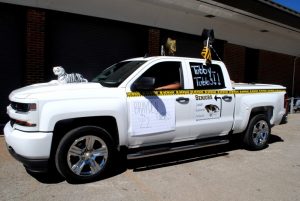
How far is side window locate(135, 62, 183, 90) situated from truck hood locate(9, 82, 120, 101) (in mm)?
904

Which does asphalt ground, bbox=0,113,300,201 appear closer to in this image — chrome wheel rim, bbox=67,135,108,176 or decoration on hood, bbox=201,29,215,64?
chrome wheel rim, bbox=67,135,108,176

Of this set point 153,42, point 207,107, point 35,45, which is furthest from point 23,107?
point 153,42

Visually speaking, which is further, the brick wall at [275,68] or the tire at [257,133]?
the brick wall at [275,68]

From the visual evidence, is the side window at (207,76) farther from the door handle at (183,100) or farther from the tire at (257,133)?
the tire at (257,133)

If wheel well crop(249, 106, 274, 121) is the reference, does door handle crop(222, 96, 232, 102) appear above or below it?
above

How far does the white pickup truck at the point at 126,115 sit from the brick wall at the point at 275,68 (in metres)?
10.3

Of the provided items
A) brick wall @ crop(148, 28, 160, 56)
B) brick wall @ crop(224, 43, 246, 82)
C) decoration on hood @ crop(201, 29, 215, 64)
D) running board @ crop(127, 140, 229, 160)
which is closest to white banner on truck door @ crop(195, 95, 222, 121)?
running board @ crop(127, 140, 229, 160)

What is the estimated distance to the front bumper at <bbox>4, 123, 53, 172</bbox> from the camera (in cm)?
466

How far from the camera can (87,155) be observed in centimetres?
513

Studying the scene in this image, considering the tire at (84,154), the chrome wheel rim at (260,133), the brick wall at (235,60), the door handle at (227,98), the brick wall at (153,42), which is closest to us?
the tire at (84,154)

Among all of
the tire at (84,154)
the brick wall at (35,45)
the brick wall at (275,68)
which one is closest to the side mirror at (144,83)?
the tire at (84,154)

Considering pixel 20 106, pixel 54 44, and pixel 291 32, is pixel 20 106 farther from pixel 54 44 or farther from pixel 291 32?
pixel 291 32

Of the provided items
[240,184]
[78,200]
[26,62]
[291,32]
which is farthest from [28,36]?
[291,32]

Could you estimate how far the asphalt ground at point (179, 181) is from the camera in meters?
4.74
